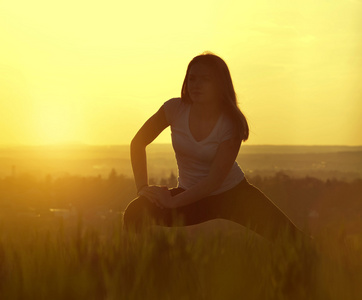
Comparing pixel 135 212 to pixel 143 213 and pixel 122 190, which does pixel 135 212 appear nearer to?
pixel 143 213

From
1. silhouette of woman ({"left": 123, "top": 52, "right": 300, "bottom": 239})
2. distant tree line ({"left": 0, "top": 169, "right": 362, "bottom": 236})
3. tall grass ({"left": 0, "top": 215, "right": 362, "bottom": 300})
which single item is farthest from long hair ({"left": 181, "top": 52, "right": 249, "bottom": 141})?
distant tree line ({"left": 0, "top": 169, "right": 362, "bottom": 236})

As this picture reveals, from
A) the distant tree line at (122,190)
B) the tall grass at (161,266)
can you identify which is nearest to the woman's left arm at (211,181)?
the tall grass at (161,266)

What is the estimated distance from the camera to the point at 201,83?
5.11 meters

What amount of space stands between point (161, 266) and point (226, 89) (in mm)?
1700

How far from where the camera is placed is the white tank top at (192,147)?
5.20 meters

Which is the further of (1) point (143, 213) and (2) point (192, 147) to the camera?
(2) point (192, 147)

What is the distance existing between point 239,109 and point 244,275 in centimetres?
168

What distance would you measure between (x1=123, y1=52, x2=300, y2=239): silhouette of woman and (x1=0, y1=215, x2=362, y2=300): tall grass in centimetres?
81

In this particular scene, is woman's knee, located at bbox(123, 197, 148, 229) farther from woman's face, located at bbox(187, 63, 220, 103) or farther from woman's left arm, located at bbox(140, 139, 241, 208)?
woman's face, located at bbox(187, 63, 220, 103)

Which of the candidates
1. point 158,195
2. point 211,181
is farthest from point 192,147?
point 158,195

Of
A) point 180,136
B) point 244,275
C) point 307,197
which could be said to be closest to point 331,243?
point 244,275

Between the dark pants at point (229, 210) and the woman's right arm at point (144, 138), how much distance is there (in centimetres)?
30

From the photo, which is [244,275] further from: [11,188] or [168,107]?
[11,188]

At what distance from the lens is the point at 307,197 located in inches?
1131
